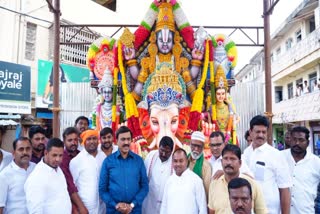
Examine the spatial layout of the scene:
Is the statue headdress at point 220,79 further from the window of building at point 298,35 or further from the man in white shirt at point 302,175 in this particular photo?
the window of building at point 298,35

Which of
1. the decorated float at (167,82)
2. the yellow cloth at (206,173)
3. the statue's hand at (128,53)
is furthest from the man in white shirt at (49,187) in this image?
the statue's hand at (128,53)

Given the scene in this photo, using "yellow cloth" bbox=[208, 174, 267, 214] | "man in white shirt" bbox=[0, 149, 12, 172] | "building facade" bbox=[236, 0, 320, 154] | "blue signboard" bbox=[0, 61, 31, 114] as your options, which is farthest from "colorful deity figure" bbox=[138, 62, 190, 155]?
"building facade" bbox=[236, 0, 320, 154]

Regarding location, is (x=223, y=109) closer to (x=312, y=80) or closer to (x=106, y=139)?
(x=106, y=139)

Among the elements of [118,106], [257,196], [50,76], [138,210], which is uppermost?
[50,76]

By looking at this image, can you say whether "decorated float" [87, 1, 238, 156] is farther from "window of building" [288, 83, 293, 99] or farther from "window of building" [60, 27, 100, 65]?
"window of building" [288, 83, 293, 99]

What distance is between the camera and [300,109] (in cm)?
1248

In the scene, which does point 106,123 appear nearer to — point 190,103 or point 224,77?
point 190,103

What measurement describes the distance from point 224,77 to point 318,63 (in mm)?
7173

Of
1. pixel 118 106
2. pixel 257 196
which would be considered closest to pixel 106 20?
pixel 118 106

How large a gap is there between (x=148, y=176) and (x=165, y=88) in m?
2.43

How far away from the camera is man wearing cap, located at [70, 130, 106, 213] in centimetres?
302

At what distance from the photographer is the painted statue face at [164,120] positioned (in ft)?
18.0

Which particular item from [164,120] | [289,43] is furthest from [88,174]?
[289,43]

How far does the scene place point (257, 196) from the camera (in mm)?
2133
